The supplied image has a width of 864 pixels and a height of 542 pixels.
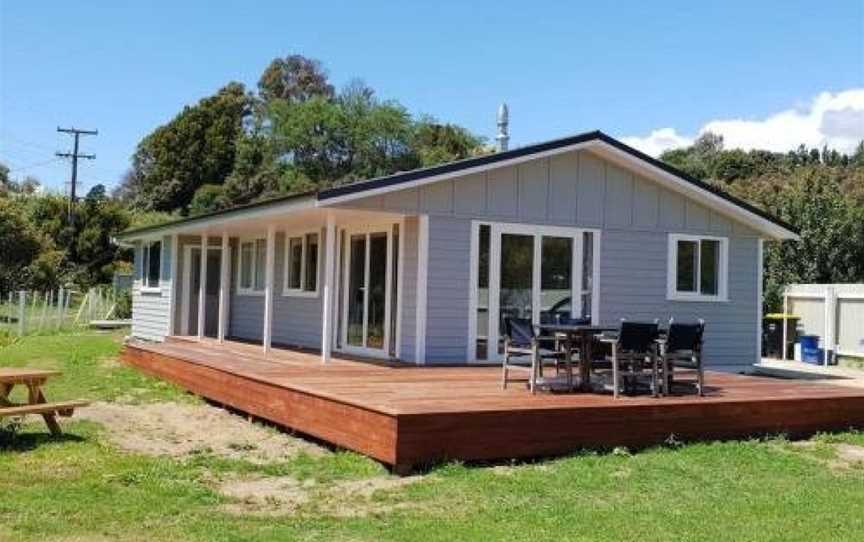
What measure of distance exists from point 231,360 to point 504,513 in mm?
7219

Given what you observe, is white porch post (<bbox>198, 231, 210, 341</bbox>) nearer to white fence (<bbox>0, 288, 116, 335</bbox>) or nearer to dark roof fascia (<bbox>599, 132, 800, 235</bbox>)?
white fence (<bbox>0, 288, 116, 335</bbox>)

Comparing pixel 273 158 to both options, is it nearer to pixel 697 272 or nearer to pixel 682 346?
pixel 697 272

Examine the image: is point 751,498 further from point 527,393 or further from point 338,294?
point 338,294

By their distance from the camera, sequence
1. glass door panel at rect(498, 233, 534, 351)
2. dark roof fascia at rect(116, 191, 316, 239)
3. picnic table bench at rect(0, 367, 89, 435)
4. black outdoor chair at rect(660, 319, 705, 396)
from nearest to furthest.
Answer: picnic table bench at rect(0, 367, 89, 435) < black outdoor chair at rect(660, 319, 705, 396) < dark roof fascia at rect(116, 191, 316, 239) < glass door panel at rect(498, 233, 534, 351)

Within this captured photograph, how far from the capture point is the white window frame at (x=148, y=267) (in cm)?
2064

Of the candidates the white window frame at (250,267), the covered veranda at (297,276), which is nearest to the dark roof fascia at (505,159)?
the covered veranda at (297,276)

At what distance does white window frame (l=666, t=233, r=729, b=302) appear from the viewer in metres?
14.7

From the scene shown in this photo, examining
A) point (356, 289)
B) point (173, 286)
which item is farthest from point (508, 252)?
point (173, 286)

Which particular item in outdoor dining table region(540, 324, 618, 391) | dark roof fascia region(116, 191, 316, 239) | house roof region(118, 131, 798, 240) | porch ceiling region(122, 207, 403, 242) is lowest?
outdoor dining table region(540, 324, 618, 391)

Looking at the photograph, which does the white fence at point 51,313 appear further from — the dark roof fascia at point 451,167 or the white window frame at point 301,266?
the dark roof fascia at point 451,167

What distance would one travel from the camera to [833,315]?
2058 centimetres

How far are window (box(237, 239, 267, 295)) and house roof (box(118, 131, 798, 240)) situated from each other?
7.58ft

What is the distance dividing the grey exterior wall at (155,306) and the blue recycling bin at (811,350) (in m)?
13.7

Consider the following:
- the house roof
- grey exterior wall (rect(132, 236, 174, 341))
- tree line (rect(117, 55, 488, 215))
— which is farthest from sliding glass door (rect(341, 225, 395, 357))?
tree line (rect(117, 55, 488, 215))
